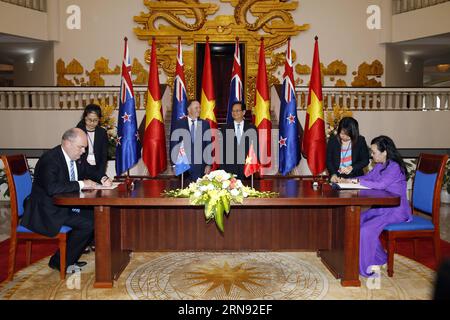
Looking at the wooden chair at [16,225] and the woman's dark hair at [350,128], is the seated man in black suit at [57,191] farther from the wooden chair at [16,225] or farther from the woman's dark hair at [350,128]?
the woman's dark hair at [350,128]

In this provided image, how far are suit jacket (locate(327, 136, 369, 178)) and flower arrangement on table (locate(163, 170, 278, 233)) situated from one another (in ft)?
4.99

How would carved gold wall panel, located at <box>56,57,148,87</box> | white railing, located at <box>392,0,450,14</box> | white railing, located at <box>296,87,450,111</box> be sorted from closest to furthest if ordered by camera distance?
white railing, located at <box>296,87,450,111</box> → white railing, located at <box>392,0,450,14</box> → carved gold wall panel, located at <box>56,57,148,87</box>

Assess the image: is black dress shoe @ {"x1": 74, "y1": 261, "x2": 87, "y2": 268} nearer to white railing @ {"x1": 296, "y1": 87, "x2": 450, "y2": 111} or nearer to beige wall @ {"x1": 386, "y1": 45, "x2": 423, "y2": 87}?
white railing @ {"x1": 296, "y1": 87, "x2": 450, "y2": 111}

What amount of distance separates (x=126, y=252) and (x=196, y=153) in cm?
152

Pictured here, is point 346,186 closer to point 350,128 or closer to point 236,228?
point 350,128

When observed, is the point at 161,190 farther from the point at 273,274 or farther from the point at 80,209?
the point at 273,274

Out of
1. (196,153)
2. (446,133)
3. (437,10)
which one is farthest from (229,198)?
(437,10)

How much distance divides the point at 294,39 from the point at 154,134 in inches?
310

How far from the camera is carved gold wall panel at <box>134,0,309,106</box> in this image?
39.5ft

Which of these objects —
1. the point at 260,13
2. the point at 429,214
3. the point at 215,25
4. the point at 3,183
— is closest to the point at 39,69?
the point at 215,25

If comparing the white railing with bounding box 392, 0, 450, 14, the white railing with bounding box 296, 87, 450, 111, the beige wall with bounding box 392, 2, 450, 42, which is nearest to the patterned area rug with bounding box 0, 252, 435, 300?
the white railing with bounding box 296, 87, 450, 111

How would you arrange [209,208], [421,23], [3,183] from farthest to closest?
[421,23] → [3,183] → [209,208]

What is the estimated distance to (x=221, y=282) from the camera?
12.3 ft

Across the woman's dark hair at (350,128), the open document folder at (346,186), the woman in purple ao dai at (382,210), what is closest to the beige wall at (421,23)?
the woman's dark hair at (350,128)
